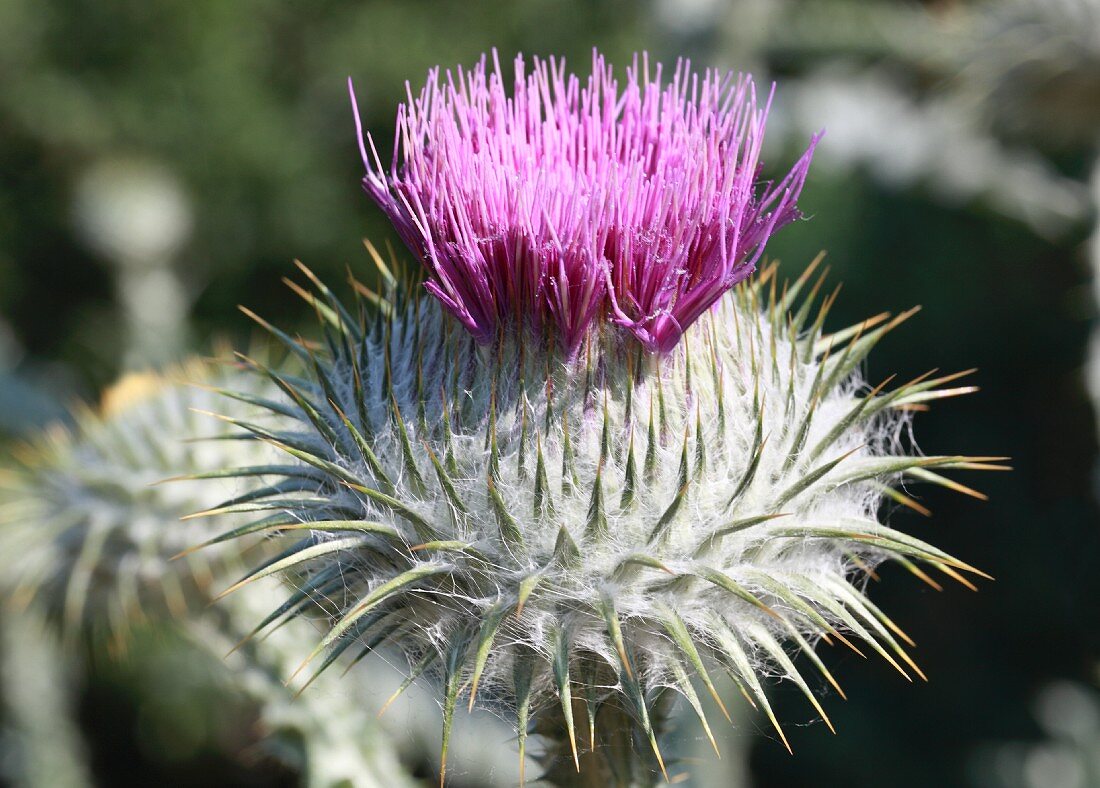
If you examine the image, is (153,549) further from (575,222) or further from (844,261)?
(844,261)

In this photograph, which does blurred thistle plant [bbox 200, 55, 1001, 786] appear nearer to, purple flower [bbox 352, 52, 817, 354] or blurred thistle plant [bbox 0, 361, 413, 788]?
purple flower [bbox 352, 52, 817, 354]

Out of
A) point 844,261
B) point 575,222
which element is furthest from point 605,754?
point 844,261

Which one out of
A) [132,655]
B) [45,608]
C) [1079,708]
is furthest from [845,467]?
[132,655]

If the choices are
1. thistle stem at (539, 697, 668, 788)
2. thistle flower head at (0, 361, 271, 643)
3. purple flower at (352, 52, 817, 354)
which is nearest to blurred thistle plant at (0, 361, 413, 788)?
thistle flower head at (0, 361, 271, 643)

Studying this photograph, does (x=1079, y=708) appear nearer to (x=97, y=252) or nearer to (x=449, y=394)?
(x=449, y=394)

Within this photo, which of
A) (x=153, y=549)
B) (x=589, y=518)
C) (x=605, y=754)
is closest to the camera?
(x=589, y=518)

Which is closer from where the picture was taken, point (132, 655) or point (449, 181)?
point (449, 181)

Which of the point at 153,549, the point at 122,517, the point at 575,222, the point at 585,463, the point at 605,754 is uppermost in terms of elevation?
the point at 575,222
